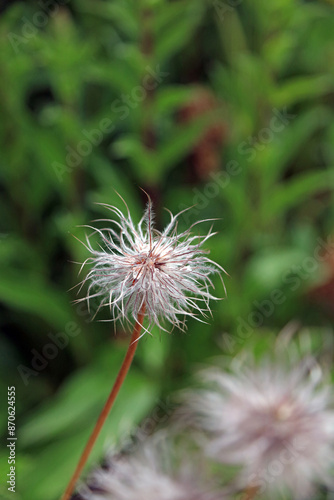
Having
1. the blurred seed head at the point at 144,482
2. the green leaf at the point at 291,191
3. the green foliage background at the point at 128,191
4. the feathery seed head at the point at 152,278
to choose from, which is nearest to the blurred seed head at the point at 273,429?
the blurred seed head at the point at 144,482

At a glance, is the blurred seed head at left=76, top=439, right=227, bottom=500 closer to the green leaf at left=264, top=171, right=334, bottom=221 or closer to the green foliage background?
the green foliage background

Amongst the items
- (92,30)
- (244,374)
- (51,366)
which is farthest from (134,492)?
(92,30)

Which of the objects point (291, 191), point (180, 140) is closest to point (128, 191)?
point (180, 140)

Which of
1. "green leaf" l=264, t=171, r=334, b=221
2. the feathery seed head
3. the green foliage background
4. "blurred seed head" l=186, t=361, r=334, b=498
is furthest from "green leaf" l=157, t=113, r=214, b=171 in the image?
the feathery seed head

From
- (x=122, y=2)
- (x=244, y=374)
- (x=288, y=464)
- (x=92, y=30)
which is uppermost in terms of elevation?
(x=92, y=30)

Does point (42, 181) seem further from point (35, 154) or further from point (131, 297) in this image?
point (131, 297)

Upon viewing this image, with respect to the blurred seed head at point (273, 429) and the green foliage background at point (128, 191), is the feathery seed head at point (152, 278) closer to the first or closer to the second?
the blurred seed head at point (273, 429)
